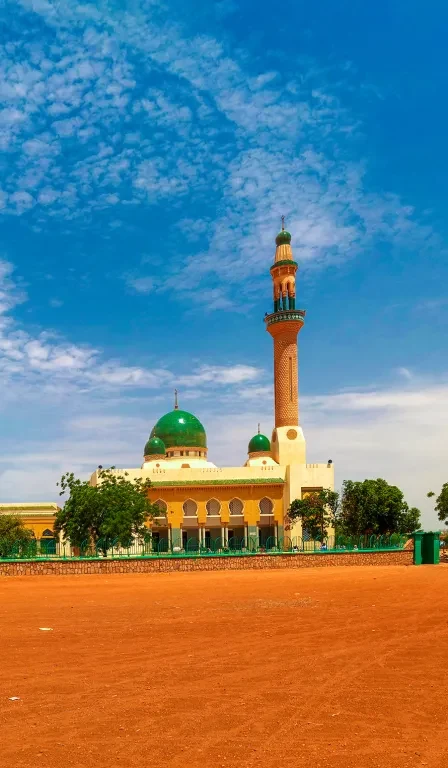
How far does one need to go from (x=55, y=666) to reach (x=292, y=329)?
1631 inches

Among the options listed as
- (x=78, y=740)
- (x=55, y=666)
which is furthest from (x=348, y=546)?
(x=78, y=740)

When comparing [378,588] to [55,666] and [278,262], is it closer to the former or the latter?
[55,666]

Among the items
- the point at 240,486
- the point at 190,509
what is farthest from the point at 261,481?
the point at 190,509

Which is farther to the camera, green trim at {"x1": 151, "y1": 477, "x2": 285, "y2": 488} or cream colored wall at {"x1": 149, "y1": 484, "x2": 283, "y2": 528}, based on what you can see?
cream colored wall at {"x1": 149, "y1": 484, "x2": 283, "y2": 528}

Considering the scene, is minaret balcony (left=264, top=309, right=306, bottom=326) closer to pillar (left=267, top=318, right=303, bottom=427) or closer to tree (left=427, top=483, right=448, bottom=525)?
pillar (left=267, top=318, right=303, bottom=427)

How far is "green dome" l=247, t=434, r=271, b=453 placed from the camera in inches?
2050

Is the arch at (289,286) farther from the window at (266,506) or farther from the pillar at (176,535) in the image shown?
the pillar at (176,535)

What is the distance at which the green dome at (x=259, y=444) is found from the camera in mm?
52062

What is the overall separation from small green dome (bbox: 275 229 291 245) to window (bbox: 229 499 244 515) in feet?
63.4

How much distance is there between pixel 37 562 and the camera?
25281 mm

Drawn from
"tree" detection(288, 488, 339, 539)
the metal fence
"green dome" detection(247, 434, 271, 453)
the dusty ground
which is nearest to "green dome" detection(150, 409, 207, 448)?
"green dome" detection(247, 434, 271, 453)

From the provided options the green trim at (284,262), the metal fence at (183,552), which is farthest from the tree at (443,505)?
the green trim at (284,262)

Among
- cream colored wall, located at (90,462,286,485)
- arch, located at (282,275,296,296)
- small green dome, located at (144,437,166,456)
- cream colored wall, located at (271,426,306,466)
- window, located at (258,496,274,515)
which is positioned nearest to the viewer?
cream colored wall, located at (90,462,286,485)

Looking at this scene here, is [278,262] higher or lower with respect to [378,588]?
higher
